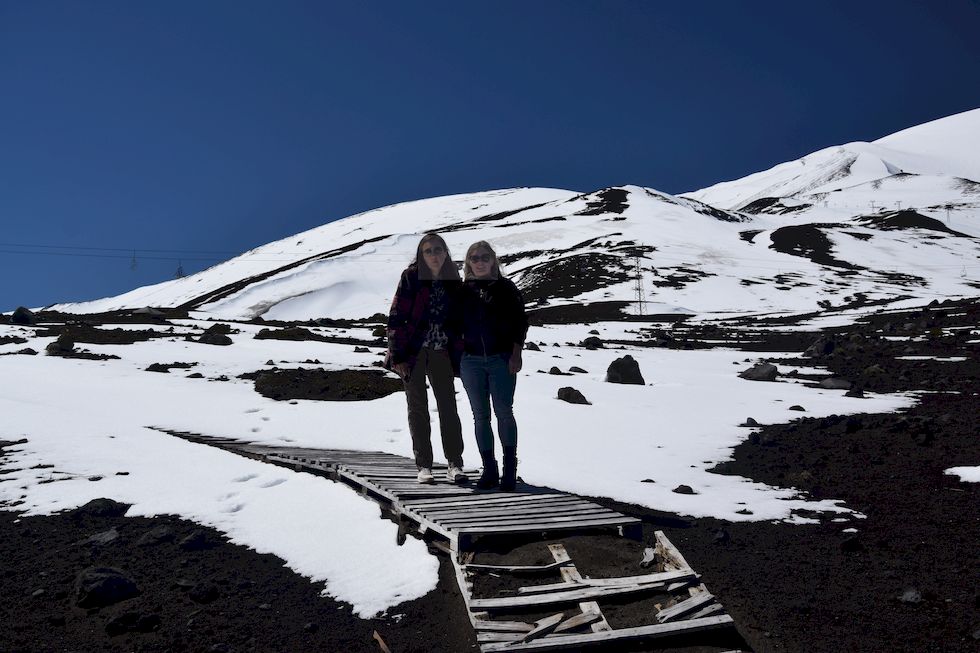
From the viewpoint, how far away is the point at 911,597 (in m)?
4.57

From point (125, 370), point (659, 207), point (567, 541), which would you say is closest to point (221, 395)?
point (125, 370)

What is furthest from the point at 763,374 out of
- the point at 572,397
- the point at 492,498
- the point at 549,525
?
the point at 549,525

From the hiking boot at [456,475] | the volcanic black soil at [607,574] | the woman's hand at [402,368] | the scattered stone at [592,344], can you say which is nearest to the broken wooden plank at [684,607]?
the volcanic black soil at [607,574]

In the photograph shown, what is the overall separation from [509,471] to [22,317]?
127 ft

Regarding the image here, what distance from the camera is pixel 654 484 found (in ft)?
27.1

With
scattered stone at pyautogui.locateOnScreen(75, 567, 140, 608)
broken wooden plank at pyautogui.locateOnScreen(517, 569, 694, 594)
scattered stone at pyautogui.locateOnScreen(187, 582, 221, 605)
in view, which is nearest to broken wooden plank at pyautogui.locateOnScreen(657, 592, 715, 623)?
broken wooden plank at pyautogui.locateOnScreen(517, 569, 694, 594)

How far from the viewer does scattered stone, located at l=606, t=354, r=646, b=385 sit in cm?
1833

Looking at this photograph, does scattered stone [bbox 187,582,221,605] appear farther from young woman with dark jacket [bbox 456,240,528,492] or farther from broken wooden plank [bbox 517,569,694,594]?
young woman with dark jacket [bbox 456,240,528,492]

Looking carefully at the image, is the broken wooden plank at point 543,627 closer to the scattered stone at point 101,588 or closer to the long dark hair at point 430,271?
the scattered stone at point 101,588

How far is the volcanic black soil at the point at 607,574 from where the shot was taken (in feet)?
13.7

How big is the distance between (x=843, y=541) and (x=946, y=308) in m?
47.5

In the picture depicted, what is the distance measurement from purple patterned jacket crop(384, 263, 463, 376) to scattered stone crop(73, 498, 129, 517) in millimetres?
3367

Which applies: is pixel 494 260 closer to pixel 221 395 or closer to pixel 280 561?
pixel 280 561

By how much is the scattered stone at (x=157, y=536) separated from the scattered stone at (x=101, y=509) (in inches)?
37.3
